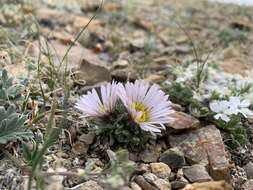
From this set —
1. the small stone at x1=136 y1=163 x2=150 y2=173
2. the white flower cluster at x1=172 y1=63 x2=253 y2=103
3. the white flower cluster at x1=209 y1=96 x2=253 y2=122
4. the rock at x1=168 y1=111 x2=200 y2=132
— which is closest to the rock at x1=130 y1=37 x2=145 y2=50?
the white flower cluster at x1=172 y1=63 x2=253 y2=103

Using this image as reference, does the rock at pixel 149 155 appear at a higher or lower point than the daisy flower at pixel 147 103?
lower

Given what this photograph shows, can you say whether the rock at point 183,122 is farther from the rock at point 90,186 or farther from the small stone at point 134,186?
the rock at point 90,186

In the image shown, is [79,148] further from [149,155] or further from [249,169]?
[249,169]

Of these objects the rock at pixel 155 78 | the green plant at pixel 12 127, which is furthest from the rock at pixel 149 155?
the rock at pixel 155 78

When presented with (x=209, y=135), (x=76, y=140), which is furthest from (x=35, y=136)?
(x=209, y=135)

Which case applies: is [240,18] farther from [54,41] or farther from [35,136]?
[35,136]

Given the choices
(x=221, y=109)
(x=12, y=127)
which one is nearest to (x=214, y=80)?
(x=221, y=109)
